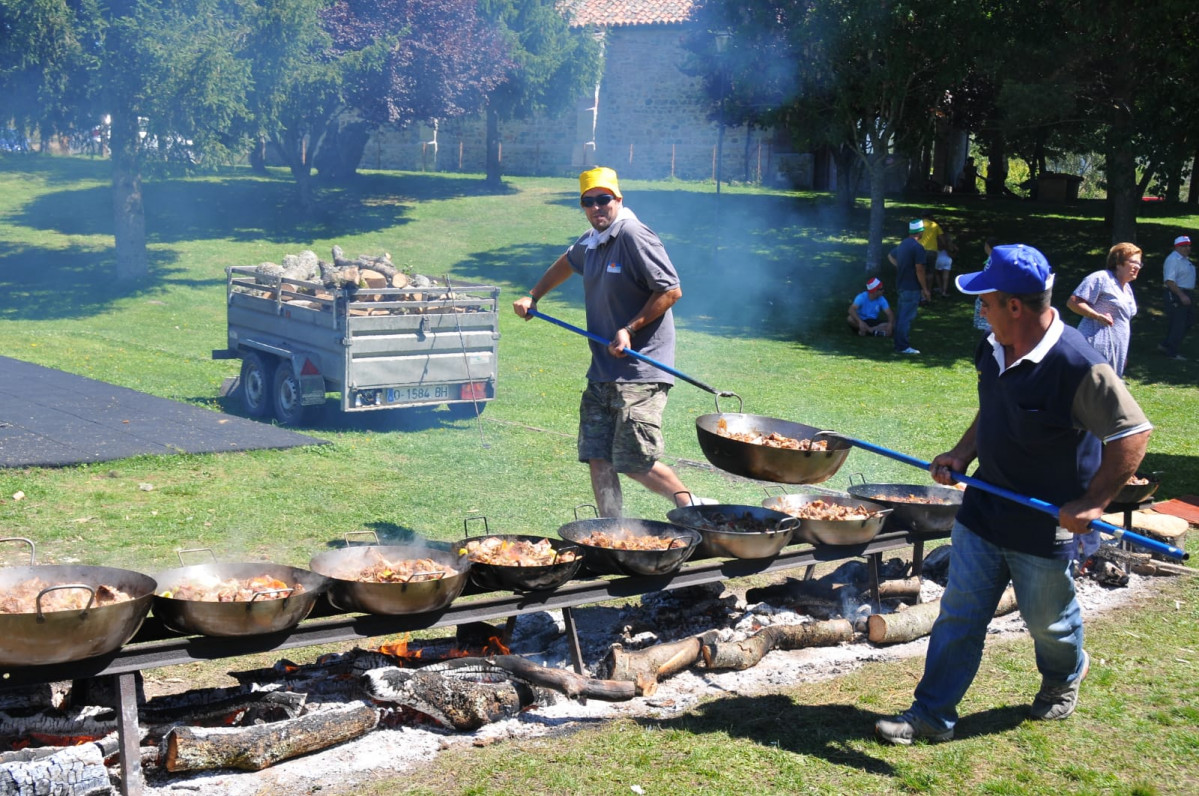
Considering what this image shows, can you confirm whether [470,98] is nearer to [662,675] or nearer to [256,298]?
[256,298]

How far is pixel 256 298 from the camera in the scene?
11.5 metres

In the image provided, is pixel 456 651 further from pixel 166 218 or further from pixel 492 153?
pixel 492 153

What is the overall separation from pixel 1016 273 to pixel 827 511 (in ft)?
7.04

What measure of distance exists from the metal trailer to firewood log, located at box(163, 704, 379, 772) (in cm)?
609

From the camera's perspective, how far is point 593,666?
211 inches

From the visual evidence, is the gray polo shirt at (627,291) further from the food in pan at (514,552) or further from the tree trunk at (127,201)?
the tree trunk at (127,201)

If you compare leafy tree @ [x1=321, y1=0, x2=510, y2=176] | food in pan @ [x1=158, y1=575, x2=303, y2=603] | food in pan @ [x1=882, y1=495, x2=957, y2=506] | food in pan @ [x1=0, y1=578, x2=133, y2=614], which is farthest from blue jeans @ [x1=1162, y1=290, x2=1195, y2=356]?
leafy tree @ [x1=321, y1=0, x2=510, y2=176]

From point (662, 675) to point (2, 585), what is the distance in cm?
265

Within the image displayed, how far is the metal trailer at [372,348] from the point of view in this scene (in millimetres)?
10211

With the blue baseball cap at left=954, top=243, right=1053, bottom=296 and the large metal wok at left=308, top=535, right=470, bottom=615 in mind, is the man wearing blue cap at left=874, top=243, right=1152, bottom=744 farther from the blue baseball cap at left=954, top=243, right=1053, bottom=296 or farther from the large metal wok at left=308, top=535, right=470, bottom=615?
the large metal wok at left=308, top=535, right=470, bottom=615

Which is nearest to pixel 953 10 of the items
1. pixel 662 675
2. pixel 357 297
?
pixel 357 297

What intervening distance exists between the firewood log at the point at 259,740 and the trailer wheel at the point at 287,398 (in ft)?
21.6

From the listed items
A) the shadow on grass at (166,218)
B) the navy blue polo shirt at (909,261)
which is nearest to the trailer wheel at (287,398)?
the shadow on grass at (166,218)

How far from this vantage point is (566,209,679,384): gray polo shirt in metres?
6.02
